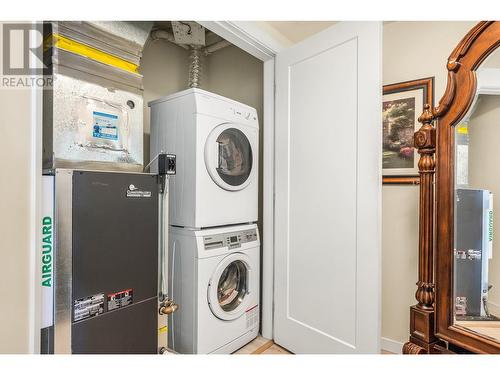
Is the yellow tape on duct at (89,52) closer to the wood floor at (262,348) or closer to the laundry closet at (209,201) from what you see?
the laundry closet at (209,201)

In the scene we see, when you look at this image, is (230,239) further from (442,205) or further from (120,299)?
(442,205)

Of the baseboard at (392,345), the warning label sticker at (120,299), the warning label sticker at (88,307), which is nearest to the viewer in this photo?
the warning label sticker at (88,307)

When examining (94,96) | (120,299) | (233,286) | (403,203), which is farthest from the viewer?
(233,286)

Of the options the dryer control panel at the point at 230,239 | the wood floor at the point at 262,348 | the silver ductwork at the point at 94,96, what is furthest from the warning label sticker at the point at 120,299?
the wood floor at the point at 262,348

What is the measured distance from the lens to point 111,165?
1557mm

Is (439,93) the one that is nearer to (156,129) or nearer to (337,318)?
(337,318)

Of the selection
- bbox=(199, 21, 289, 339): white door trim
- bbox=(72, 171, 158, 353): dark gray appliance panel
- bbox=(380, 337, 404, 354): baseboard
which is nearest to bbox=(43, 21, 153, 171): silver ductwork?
bbox=(72, 171, 158, 353): dark gray appliance panel

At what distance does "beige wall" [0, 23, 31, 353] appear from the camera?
89 centimetres

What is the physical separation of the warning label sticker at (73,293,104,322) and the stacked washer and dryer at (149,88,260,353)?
0.53m

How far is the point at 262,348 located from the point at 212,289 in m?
0.63

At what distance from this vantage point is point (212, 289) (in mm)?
1753

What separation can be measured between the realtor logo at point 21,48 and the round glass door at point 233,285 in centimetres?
154

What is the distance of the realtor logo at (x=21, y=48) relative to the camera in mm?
924

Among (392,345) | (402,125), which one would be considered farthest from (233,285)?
(402,125)
